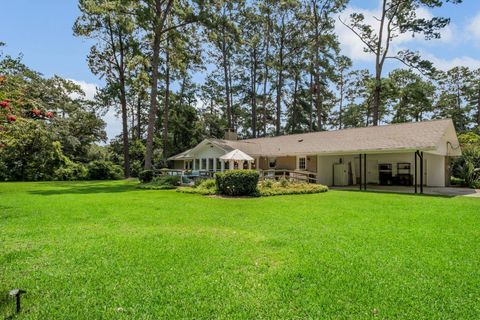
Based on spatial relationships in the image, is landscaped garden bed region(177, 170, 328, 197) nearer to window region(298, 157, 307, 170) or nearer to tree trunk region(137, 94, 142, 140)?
window region(298, 157, 307, 170)

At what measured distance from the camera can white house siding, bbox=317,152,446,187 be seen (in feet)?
65.6

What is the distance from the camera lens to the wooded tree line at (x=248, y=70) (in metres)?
24.4

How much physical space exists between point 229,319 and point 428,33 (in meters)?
29.8

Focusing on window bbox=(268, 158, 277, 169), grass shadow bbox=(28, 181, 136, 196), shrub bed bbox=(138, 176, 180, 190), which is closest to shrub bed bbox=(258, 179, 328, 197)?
shrub bed bbox=(138, 176, 180, 190)

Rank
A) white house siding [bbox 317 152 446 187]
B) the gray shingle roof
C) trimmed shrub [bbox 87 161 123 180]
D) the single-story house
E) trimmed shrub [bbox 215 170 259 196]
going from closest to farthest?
trimmed shrub [bbox 215 170 259 196]
the gray shingle roof
the single-story house
white house siding [bbox 317 152 446 187]
trimmed shrub [bbox 87 161 123 180]

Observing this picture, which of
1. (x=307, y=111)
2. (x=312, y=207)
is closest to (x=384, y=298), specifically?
(x=312, y=207)

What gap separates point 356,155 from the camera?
21.6 metres

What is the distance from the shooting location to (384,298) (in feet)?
11.6

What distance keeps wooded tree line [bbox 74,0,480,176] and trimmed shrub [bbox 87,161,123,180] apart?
1.58 metres

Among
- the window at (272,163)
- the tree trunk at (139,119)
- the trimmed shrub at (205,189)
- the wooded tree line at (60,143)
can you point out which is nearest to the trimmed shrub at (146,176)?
the trimmed shrub at (205,189)

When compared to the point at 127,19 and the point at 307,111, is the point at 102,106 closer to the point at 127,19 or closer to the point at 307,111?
the point at 127,19

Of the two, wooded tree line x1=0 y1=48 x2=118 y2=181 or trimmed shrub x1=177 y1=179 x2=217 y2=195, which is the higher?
wooded tree line x1=0 y1=48 x2=118 y2=181

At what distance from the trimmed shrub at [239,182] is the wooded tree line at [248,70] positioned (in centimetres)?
1101

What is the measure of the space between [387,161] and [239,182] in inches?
536
